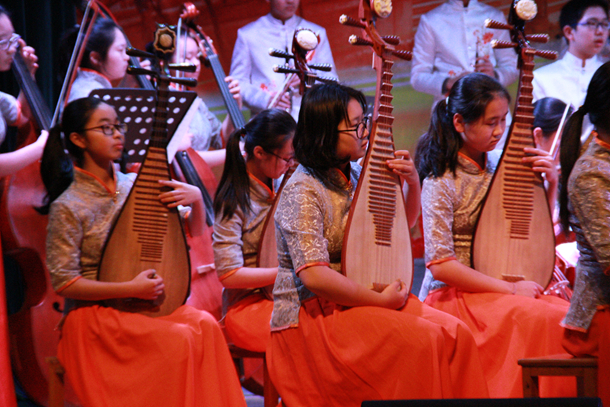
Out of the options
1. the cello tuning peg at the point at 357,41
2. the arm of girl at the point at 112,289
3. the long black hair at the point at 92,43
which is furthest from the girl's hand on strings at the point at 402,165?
the long black hair at the point at 92,43

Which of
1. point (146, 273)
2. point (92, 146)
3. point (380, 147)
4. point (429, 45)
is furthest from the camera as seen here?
point (429, 45)

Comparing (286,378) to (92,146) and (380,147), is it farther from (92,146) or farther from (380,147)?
(92,146)

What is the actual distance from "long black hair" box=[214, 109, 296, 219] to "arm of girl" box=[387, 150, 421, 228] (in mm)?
636

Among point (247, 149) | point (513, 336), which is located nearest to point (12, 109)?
A: point (247, 149)

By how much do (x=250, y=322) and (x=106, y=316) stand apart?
21.2 inches

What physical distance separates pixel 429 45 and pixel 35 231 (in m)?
2.77

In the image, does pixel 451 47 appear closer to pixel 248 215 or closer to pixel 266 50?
pixel 266 50

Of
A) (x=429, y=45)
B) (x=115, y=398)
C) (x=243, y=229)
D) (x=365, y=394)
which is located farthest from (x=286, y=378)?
(x=429, y=45)

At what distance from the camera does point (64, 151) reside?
2469 millimetres

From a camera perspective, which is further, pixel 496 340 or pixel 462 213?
pixel 462 213

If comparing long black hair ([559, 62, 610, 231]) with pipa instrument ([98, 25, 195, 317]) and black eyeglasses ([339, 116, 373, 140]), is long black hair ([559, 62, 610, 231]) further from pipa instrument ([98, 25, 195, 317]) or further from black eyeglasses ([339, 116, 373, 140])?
pipa instrument ([98, 25, 195, 317])

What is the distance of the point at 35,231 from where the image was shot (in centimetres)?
291

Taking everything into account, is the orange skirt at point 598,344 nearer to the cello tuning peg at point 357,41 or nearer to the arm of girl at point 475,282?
the arm of girl at point 475,282

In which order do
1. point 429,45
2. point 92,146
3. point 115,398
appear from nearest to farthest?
1. point 115,398
2. point 92,146
3. point 429,45
